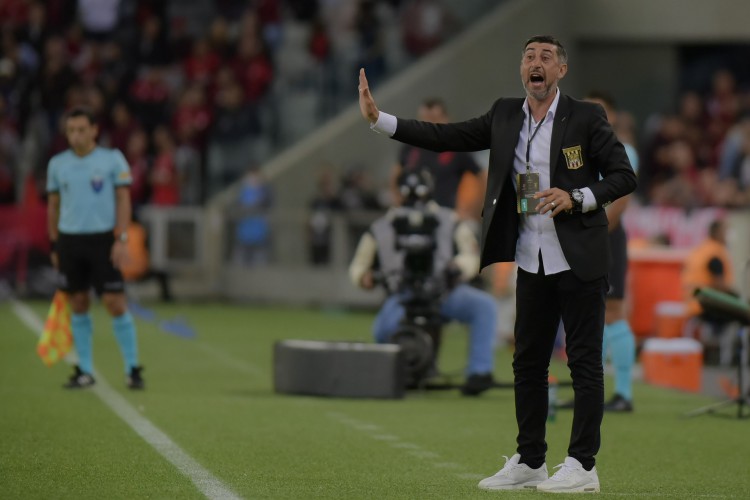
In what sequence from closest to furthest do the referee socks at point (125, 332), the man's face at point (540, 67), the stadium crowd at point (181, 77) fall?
1. the man's face at point (540, 67)
2. the referee socks at point (125, 332)
3. the stadium crowd at point (181, 77)

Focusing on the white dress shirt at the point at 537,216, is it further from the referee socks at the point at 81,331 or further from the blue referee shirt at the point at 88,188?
the referee socks at the point at 81,331

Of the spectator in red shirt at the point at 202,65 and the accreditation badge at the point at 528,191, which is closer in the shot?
the accreditation badge at the point at 528,191

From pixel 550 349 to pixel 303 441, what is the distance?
2.34 meters

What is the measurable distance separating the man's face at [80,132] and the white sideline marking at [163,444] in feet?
6.18

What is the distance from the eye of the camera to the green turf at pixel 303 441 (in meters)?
7.56

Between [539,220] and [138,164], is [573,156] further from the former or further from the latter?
[138,164]

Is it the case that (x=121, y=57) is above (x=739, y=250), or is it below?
above

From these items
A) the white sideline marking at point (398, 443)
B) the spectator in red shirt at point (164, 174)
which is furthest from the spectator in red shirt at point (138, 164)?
the white sideline marking at point (398, 443)

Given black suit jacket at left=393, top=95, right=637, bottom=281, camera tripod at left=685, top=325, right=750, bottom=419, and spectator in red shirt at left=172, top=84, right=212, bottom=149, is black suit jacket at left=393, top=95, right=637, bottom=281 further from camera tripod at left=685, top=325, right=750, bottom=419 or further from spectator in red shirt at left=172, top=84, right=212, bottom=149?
spectator in red shirt at left=172, top=84, right=212, bottom=149

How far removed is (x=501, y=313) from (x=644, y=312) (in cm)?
167

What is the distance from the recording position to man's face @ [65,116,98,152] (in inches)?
472

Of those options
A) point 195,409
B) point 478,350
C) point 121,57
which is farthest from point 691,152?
point 195,409

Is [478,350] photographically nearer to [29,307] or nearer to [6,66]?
[29,307]

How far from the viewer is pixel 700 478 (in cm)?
817
